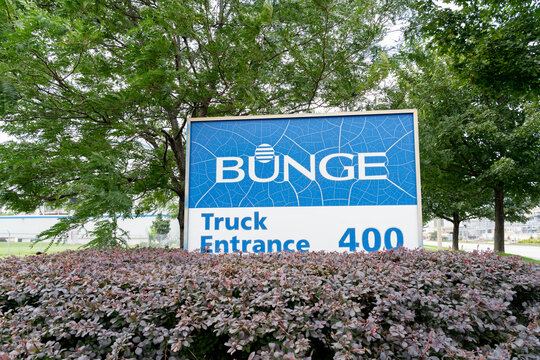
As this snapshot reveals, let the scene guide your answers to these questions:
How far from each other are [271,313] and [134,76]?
3.47 m

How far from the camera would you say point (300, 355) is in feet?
5.82

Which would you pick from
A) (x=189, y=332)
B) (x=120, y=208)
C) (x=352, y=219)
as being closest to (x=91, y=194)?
(x=120, y=208)

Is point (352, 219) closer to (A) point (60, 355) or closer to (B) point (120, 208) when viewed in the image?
(B) point (120, 208)

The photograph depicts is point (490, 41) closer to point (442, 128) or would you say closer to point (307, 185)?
point (307, 185)

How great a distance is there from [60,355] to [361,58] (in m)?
5.65

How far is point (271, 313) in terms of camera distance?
2.01 metres

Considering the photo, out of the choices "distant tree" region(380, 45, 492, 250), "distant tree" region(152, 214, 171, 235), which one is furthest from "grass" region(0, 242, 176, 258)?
"distant tree" region(380, 45, 492, 250)

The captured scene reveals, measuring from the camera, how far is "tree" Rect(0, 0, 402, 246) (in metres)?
3.96

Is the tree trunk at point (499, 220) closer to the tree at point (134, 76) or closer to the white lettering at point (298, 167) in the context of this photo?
the tree at point (134, 76)

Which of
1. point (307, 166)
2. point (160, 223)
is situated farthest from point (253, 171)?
point (160, 223)

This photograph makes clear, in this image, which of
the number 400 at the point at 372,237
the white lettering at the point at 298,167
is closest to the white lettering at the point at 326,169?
the white lettering at the point at 298,167

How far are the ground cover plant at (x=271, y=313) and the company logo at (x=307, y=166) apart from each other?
158 centimetres

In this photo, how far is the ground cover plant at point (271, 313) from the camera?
1.92 m

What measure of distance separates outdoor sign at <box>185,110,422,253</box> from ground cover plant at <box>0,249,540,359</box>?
1.29 m
